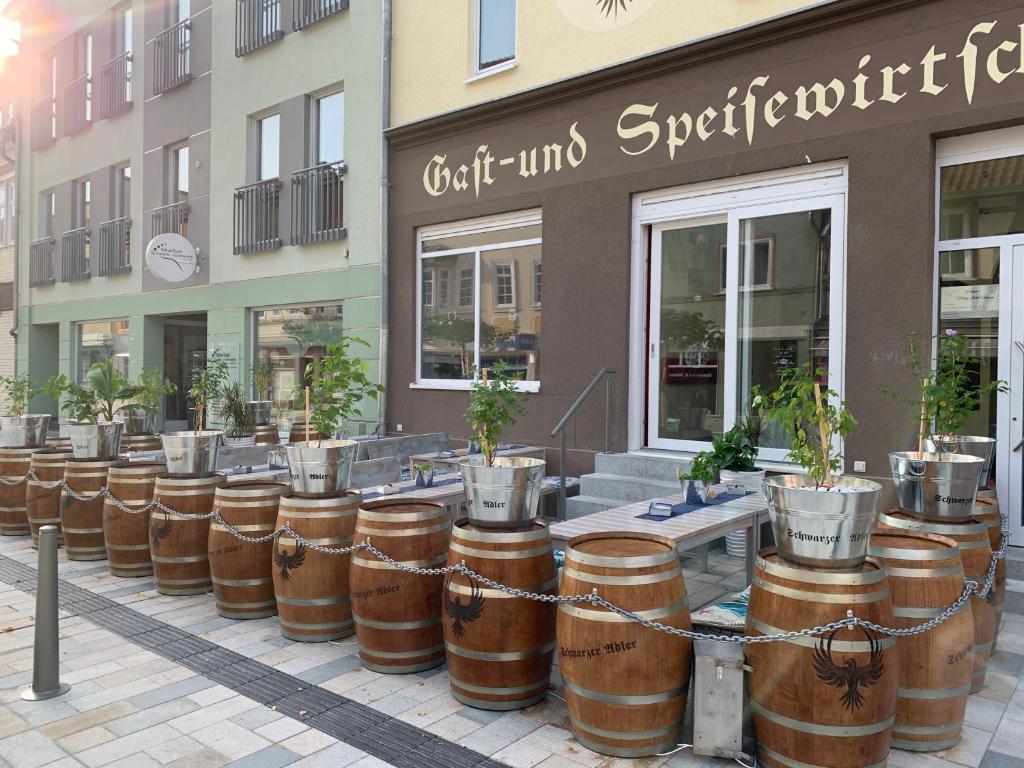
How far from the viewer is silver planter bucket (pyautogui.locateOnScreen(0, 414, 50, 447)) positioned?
8.03 m

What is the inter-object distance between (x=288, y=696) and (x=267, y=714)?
19 centimetres

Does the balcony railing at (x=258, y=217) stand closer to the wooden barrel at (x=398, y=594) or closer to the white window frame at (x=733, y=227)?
the white window frame at (x=733, y=227)

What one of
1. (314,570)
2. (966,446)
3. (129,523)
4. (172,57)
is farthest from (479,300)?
(172,57)

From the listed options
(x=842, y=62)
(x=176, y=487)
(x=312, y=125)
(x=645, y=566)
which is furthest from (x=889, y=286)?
(x=312, y=125)

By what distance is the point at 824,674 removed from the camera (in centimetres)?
290

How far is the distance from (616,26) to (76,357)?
44.4 feet

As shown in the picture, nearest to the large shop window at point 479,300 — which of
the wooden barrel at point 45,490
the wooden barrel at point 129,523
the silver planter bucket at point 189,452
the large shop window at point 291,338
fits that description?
the large shop window at point 291,338

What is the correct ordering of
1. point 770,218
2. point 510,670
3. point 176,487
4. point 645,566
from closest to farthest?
1. point 645,566
2. point 510,670
3. point 176,487
4. point 770,218

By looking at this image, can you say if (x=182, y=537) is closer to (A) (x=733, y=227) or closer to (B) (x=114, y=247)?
(A) (x=733, y=227)

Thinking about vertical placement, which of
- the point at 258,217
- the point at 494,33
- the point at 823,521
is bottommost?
the point at 823,521

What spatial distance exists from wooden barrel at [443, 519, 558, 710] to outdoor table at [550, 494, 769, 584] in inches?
18.3

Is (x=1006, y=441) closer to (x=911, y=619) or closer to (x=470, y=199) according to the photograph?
(x=911, y=619)

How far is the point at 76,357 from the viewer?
1630cm

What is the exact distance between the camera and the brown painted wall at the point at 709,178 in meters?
6.01
